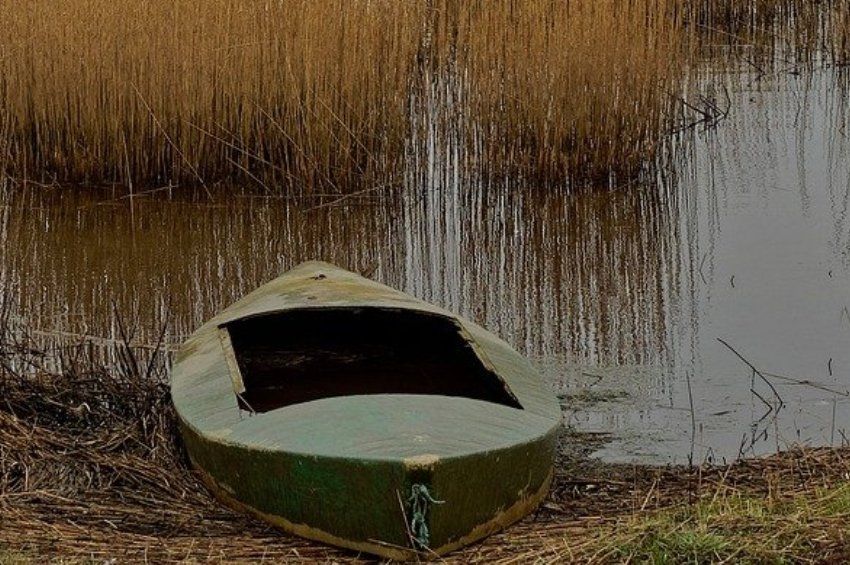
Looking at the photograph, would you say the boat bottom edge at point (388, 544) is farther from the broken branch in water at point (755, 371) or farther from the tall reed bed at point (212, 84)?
the tall reed bed at point (212, 84)

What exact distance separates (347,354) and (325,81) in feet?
10.5

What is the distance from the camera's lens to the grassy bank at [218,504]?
134 inches

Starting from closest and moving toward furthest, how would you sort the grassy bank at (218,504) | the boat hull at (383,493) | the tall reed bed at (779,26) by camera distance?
the grassy bank at (218,504), the boat hull at (383,493), the tall reed bed at (779,26)

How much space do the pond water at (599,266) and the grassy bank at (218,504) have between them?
491mm

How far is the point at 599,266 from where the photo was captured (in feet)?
23.6

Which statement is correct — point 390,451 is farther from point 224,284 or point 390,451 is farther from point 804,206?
point 804,206

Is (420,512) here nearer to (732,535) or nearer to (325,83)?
(732,535)

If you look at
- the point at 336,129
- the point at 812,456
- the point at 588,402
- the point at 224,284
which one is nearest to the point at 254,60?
the point at 336,129

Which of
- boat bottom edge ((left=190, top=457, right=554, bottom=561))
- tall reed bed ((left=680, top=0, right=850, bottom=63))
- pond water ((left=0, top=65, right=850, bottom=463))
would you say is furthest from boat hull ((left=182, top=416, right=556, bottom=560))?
tall reed bed ((left=680, top=0, right=850, bottom=63))

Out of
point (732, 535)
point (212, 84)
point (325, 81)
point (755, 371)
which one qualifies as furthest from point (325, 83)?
point (732, 535)

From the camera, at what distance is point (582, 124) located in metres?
8.12

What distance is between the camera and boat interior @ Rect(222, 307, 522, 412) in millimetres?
4801

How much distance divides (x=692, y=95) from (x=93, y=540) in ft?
22.2

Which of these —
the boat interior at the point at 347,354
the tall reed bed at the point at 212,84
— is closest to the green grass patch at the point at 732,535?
the boat interior at the point at 347,354
